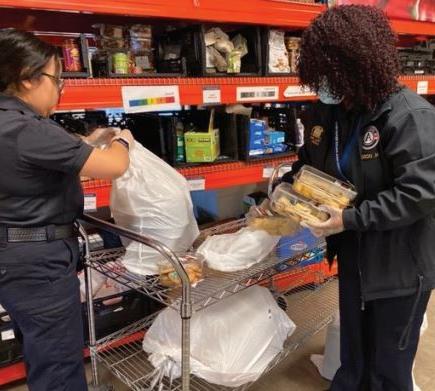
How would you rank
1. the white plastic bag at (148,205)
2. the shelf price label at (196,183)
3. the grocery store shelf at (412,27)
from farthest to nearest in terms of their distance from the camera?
the grocery store shelf at (412,27) < the shelf price label at (196,183) < the white plastic bag at (148,205)

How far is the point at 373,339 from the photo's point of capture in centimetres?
157

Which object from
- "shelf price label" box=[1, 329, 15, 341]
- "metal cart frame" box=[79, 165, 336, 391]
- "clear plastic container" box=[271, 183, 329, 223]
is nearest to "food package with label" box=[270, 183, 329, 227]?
"clear plastic container" box=[271, 183, 329, 223]

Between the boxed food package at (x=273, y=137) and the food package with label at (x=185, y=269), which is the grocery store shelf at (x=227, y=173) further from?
the food package with label at (x=185, y=269)

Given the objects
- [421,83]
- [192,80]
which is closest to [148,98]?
[192,80]

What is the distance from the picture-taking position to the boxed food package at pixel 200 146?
2.03 metres

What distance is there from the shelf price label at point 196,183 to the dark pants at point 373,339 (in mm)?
777

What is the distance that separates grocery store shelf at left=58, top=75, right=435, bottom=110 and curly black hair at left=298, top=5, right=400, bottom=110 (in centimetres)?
73

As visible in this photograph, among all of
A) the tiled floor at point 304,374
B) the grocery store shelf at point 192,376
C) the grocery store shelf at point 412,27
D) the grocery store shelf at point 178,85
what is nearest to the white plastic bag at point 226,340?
the grocery store shelf at point 192,376

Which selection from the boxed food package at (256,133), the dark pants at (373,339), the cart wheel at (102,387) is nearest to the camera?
the dark pants at (373,339)

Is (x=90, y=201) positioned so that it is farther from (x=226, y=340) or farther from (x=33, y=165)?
(x=226, y=340)

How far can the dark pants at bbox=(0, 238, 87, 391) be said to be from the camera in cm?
131

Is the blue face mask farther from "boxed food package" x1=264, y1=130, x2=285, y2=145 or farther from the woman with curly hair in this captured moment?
"boxed food package" x1=264, y1=130, x2=285, y2=145

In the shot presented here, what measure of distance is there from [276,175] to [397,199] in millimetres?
976

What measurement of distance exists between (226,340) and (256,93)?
117 centimetres
